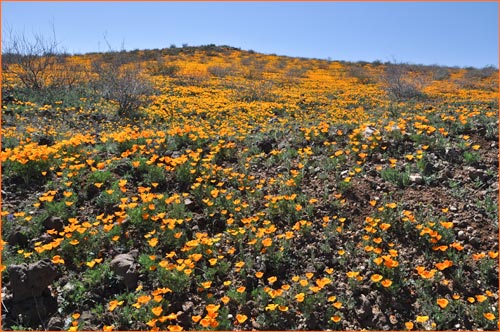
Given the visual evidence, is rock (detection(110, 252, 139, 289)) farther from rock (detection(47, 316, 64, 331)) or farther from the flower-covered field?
rock (detection(47, 316, 64, 331))

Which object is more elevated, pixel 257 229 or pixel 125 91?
pixel 125 91

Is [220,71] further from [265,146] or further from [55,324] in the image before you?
[55,324]

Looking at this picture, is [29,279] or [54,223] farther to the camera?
[54,223]

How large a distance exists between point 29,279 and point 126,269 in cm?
100

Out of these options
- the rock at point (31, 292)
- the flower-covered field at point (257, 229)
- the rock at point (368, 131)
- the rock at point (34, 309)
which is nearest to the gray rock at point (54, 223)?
the flower-covered field at point (257, 229)

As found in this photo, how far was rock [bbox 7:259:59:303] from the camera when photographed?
176 inches

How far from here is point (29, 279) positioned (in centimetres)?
448

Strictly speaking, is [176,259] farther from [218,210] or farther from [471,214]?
[471,214]

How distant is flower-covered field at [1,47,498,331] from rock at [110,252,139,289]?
0.02 metres

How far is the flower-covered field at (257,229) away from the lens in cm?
441

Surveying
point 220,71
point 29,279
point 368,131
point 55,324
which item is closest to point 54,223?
point 29,279

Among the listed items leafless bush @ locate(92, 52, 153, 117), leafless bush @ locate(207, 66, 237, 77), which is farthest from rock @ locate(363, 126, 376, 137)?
leafless bush @ locate(207, 66, 237, 77)

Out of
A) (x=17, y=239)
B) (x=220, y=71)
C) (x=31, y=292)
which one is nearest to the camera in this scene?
(x=31, y=292)

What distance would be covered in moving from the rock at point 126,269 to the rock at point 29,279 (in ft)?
2.32
